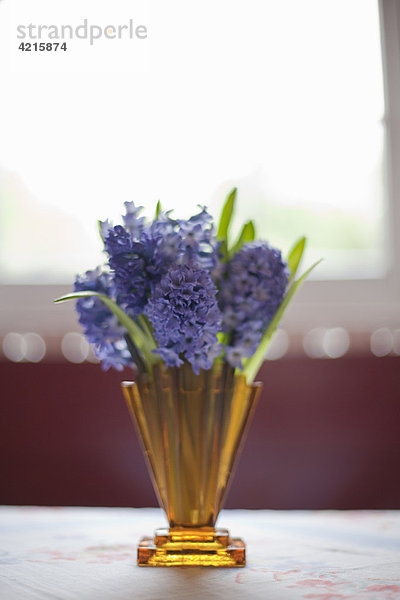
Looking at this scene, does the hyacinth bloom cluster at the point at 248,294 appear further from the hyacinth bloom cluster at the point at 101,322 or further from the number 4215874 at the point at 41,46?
the number 4215874 at the point at 41,46

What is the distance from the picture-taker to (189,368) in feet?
2.31

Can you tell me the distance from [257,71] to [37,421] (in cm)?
109

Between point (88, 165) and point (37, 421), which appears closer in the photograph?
point (37, 421)

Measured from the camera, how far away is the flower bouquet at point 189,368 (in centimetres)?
69

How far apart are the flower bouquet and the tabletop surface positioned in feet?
0.17

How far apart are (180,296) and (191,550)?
28 cm

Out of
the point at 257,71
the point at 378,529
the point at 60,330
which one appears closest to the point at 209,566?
the point at 378,529

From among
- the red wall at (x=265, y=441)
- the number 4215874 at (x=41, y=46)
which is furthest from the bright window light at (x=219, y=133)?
the red wall at (x=265, y=441)

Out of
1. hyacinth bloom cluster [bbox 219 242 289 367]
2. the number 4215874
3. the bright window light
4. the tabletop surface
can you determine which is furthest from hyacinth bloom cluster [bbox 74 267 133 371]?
the number 4215874

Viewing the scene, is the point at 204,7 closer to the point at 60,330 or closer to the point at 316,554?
the point at 60,330

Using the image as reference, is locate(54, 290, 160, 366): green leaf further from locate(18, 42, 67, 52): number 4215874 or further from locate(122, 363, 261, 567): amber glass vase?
locate(18, 42, 67, 52): number 4215874

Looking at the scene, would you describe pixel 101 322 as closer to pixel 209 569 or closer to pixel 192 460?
pixel 192 460

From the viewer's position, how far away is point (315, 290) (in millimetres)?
1723

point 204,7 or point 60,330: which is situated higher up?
point 204,7
